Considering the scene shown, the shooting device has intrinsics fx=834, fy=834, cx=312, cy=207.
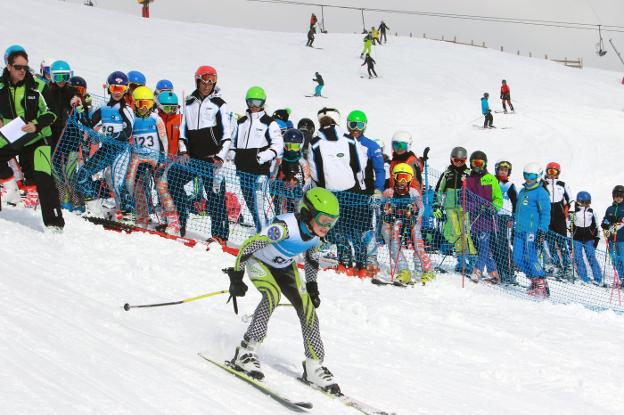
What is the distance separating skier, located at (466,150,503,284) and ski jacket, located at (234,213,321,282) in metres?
5.78

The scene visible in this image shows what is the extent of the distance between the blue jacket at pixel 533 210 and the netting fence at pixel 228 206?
1.28ft

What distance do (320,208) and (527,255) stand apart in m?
6.63

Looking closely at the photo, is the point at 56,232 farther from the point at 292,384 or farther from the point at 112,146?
the point at 292,384

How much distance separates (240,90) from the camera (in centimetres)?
3275

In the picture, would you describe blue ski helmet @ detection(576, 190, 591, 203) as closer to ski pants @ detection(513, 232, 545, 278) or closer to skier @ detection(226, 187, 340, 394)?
ski pants @ detection(513, 232, 545, 278)

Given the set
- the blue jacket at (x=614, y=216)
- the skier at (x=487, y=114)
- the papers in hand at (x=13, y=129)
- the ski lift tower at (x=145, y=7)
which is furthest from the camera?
the ski lift tower at (x=145, y=7)

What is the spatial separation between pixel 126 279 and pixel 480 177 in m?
5.75

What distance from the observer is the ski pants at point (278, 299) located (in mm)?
6375

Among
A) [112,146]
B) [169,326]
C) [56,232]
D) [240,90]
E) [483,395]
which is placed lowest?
[483,395]

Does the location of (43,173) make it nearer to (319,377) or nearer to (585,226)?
(319,377)

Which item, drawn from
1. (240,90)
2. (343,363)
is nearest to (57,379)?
(343,363)

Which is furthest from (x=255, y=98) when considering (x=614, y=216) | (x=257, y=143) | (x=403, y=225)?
(x=614, y=216)

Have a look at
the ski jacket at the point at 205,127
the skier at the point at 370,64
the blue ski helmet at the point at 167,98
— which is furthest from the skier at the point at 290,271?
the skier at the point at 370,64

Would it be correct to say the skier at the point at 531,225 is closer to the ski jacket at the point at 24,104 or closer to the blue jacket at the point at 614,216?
the blue jacket at the point at 614,216
